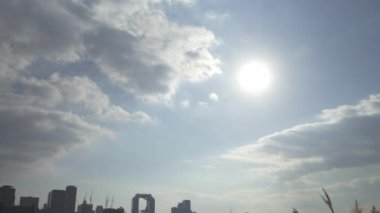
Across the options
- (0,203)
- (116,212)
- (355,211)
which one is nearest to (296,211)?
(355,211)

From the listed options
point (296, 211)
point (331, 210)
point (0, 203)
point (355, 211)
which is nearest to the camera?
point (331, 210)

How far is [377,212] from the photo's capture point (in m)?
12.4

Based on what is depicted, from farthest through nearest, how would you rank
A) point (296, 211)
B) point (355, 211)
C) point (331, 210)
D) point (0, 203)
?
point (0, 203) < point (296, 211) < point (355, 211) < point (331, 210)

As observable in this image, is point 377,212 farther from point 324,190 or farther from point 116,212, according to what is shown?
point 116,212

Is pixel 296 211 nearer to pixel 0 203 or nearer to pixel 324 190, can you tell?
pixel 324 190

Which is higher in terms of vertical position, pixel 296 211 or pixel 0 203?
pixel 0 203

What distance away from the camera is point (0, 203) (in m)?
190

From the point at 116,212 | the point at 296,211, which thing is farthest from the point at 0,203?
the point at 296,211

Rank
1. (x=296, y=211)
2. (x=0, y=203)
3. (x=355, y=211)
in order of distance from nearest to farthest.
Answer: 1. (x=355, y=211)
2. (x=296, y=211)
3. (x=0, y=203)

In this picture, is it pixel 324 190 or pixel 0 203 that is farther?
pixel 0 203

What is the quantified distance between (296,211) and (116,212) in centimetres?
19688

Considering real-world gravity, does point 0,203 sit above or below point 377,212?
above

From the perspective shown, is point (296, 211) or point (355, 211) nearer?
point (355, 211)

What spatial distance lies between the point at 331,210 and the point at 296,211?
316 centimetres
